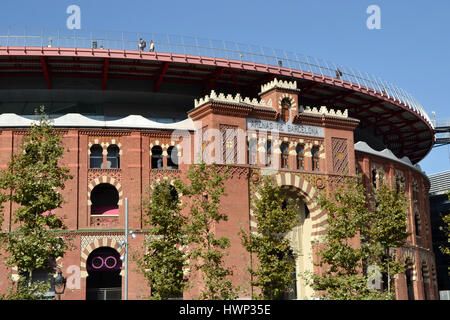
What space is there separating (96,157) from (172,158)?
4.77 m

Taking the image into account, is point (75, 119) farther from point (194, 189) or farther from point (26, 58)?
point (194, 189)

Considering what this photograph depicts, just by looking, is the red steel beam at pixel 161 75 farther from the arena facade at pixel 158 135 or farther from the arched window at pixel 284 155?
the arched window at pixel 284 155

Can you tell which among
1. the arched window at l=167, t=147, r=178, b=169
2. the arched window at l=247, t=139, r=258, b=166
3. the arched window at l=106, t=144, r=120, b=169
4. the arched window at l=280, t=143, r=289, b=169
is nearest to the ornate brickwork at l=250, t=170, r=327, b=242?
the arched window at l=280, t=143, r=289, b=169

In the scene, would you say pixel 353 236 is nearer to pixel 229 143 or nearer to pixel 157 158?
pixel 229 143

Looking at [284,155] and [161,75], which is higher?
[161,75]

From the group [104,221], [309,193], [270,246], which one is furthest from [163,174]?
[270,246]

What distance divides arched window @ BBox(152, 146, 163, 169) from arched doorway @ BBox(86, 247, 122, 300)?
234 inches

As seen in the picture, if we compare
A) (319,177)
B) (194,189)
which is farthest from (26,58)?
(319,177)

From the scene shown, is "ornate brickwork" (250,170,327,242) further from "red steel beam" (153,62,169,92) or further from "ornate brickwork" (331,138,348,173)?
"red steel beam" (153,62,169,92)

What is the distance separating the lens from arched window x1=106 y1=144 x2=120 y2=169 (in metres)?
39.9

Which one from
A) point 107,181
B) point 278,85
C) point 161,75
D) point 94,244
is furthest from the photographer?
point 161,75

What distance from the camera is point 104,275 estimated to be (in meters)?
40.1

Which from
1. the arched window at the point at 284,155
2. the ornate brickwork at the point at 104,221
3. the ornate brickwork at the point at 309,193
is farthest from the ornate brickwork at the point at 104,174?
the arched window at the point at 284,155

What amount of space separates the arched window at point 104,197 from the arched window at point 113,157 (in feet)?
4.46
